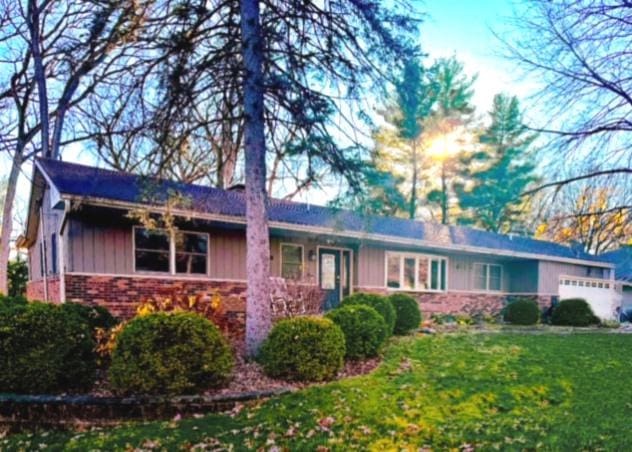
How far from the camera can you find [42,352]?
19.3 feet

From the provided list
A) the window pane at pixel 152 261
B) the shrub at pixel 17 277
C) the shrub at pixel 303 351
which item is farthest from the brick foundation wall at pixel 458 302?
the shrub at pixel 17 277

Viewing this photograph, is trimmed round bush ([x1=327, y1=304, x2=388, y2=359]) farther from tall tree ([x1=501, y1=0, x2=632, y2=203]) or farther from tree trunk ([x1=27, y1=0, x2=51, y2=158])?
tree trunk ([x1=27, y1=0, x2=51, y2=158])

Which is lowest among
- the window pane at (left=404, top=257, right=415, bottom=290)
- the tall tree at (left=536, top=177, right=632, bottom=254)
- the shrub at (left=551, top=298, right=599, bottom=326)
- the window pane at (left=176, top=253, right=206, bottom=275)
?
the shrub at (left=551, top=298, right=599, bottom=326)

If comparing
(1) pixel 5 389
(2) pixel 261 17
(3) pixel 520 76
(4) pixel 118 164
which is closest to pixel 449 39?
(3) pixel 520 76

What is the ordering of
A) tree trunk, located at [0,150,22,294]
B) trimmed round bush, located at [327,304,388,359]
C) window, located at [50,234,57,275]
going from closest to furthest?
trimmed round bush, located at [327,304,388,359] < window, located at [50,234,57,275] < tree trunk, located at [0,150,22,294]

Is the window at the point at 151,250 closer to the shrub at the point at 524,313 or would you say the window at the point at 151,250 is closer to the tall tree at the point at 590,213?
the tall tree at the point at 590,213

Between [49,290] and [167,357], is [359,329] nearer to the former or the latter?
[167,357]

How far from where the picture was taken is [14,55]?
56.3 feet

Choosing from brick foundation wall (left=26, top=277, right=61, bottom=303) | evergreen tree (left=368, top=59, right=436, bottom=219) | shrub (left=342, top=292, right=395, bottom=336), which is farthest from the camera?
evergreen tree (left=368, top=59, right=436, bottom=219)

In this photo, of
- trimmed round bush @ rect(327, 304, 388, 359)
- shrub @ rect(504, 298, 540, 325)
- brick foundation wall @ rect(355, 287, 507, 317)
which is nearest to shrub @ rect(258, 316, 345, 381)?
trimmed round bush @ rect(327, 304, 388, 359)

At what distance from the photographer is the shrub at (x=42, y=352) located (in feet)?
19.0

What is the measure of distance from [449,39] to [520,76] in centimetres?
144

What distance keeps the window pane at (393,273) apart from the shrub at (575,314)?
20.1ft

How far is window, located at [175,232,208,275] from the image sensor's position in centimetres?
1111
